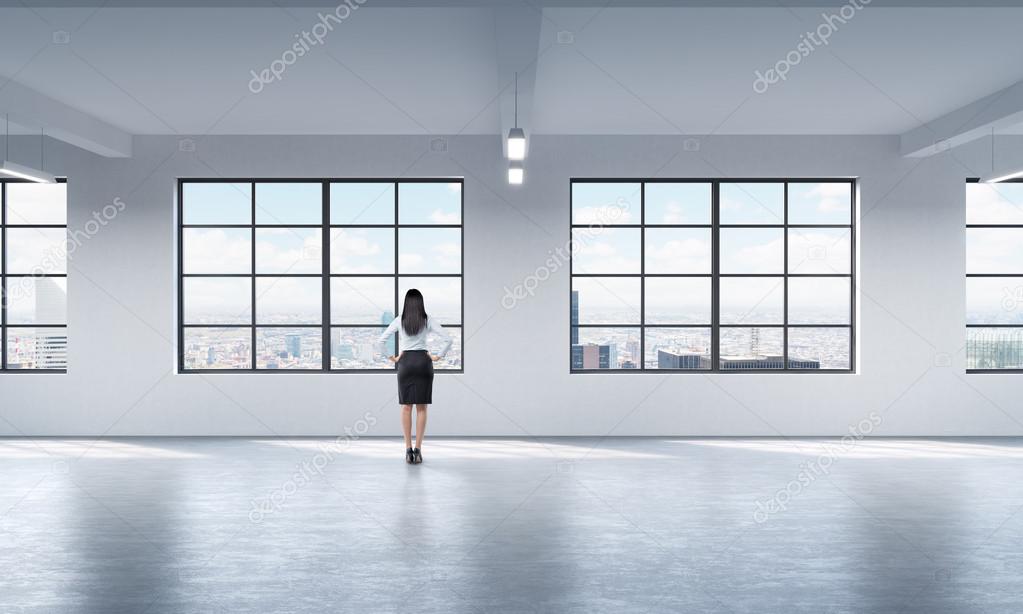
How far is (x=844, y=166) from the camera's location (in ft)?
28.7

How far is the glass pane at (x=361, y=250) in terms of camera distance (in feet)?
29.2

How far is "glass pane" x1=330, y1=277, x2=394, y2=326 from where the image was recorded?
8.91 meters

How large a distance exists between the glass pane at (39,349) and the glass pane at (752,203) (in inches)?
303

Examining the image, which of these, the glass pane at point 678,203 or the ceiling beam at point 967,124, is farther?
the glass pane at point 678,203

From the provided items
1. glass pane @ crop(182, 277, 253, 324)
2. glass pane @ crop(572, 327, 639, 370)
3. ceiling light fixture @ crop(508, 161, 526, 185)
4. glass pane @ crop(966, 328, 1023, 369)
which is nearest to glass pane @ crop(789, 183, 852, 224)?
glass pane @ crop(966, 328, 1023, 369)

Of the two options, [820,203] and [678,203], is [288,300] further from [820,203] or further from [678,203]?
[820,203]

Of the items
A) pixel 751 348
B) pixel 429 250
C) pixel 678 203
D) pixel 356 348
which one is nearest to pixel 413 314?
pixel 429 250

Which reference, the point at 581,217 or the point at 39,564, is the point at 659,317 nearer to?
the point at 581,217

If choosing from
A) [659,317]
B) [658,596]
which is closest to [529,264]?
[659,317]

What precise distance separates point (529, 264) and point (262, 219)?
10.2 ft

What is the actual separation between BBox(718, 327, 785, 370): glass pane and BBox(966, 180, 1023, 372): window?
218cm

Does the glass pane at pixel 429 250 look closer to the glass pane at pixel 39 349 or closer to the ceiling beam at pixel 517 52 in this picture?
the ceiling beam at pixel 517 52

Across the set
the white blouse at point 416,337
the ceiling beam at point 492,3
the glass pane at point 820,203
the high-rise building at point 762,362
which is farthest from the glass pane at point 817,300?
the ceiling beam at point 492,3

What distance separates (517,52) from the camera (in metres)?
5.46
